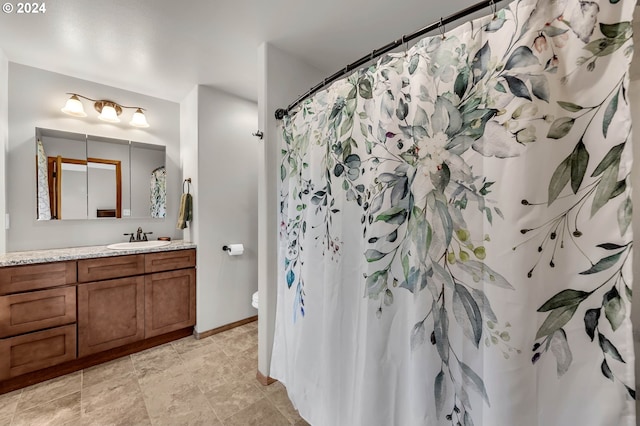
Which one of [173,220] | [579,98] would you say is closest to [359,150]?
[579,98]

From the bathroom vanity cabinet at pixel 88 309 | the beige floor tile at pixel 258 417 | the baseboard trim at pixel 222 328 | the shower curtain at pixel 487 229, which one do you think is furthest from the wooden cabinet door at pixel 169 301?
the shower curtain at pixel 487 229

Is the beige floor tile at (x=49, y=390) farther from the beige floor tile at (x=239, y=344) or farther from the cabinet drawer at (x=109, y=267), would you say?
the beige floor tile at (x=239, y=344)

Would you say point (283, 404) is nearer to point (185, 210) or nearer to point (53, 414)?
point (53, 414)

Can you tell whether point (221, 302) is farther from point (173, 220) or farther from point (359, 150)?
point (359, 150)

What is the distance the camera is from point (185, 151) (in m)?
2.71

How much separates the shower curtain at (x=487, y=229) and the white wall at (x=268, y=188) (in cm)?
68

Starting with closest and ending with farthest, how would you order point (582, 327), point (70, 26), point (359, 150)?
1. point (582, 327)
2. point (359, 150)
3. point (70, 26)

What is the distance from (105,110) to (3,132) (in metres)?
0.69

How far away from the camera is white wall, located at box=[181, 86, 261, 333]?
2445 mm

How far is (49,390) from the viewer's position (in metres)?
1.71

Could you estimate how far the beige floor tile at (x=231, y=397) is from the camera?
5.13 ft

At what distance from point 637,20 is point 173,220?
3.34 meters

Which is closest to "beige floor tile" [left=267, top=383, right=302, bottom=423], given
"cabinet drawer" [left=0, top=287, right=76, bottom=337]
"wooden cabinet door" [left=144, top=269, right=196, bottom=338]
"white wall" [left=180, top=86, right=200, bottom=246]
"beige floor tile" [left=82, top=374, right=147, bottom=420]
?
"beige floor tile" [left=82, top=374, right=147, bottom=420]
